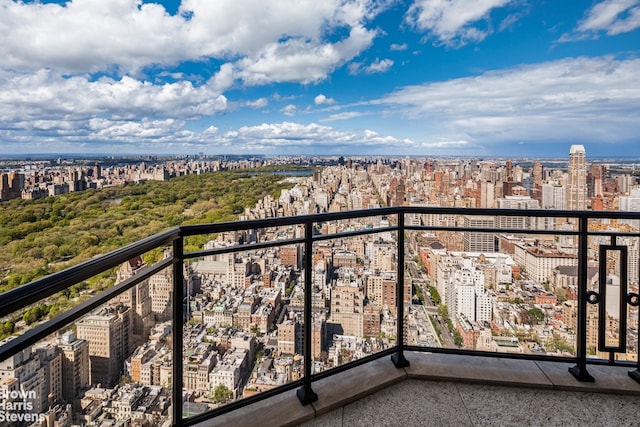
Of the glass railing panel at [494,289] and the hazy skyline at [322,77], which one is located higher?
the hazy skyline at [322,77]

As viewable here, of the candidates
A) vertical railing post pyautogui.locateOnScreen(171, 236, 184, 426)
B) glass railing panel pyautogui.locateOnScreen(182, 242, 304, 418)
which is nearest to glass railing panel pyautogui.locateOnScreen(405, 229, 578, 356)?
glass railing panel pyautogui.locateOnScreen(182, 242, 304, 418)

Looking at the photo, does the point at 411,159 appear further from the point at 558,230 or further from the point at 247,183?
the point at 558,230

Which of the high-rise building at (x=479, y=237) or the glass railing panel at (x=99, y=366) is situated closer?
the glass railing panel at (x=99, y=366)

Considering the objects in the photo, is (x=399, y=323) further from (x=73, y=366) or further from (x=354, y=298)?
(x=73, y=366)

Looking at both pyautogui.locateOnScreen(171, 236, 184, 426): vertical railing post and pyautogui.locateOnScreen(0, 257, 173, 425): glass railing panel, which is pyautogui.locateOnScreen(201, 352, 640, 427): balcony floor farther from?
pyautogui.locateOnScreen(0, 257, 173, 425): glass railing panel

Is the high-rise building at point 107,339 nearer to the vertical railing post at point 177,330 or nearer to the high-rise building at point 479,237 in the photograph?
the vertical railing post at point 177,330

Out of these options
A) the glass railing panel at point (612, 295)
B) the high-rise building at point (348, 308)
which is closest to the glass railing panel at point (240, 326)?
the high-rise building at point (348, 308)

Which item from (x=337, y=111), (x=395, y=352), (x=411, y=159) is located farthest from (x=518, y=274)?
(x=337, y=111)

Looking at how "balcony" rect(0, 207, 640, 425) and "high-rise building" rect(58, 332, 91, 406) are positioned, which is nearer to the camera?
"high-rise building" rect(58, 332, 91, 406)
